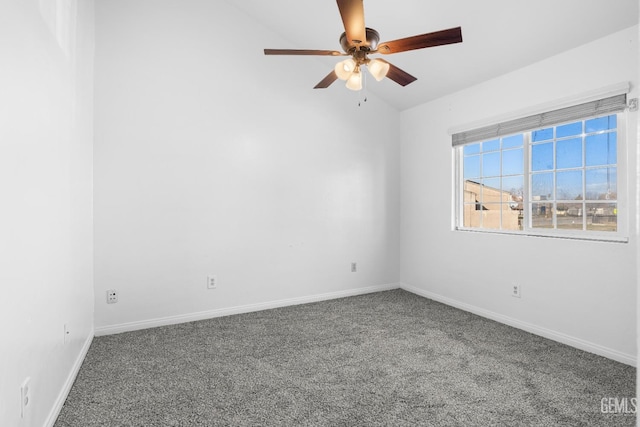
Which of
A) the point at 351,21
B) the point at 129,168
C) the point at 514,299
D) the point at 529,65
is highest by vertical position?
the point at 529,65

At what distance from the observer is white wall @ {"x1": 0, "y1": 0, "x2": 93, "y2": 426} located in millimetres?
1315

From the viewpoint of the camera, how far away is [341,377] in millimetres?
2264

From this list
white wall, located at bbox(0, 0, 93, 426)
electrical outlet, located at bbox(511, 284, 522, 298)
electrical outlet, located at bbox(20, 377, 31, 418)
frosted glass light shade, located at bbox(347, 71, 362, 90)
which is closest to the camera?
white wall, located at bbox(0, 0, 93, 426)

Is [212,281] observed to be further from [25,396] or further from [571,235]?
[571,235]

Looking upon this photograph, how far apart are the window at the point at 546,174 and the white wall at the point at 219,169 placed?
1.14 meters

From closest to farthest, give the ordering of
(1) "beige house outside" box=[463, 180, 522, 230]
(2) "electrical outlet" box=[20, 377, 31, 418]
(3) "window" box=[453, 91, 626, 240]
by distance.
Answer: (2) "electrical outlet" box=[20, 377, 31, 418] → (3) "window" box=[453, 91, 626, 240] → (1) "beige house outside" box=[463, 180, 522, 230]

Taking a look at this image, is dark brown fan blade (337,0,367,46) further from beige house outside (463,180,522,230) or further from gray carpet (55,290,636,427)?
beige house outside (463,180,522,230)

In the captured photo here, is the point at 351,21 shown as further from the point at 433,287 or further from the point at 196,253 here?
the point at 433,287

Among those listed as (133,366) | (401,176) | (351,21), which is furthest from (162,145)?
(401,176)

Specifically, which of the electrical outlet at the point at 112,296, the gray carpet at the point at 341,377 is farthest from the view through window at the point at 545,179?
the electrical outlet at the point at 112,296

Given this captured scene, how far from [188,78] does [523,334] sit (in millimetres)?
3848

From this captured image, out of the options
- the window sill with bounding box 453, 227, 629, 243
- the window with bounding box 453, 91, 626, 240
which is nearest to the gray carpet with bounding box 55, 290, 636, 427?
the window sill with bounding box 453, 227, 629, 243

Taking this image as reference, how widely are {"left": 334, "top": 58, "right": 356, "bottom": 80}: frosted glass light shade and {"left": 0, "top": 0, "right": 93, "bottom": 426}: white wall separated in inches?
63.4

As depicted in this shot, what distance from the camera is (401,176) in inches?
180
